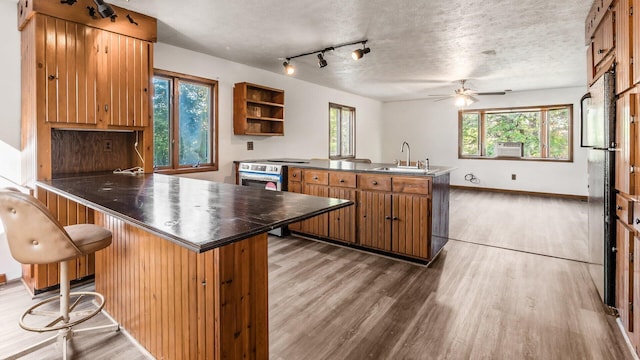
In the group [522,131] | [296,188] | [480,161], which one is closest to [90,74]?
[296,188]

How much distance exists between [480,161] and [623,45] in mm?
6685

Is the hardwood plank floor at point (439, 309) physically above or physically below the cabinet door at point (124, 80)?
below

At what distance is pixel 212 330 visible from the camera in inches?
53.8

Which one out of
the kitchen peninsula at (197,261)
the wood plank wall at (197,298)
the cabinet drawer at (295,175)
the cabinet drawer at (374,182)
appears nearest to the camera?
the kitchen peninsula at (197,261)

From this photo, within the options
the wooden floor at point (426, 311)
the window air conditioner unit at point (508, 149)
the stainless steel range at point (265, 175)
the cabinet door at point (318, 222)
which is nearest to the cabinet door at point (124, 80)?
the stainless steel range at point (265, 175)

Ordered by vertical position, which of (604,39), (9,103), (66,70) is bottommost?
(9,103)

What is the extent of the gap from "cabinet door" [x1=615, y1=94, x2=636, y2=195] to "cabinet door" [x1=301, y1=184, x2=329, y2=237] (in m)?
2.62

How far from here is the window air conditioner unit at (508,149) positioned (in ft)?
25.4

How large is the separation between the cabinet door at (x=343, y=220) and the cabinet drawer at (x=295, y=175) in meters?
0.49

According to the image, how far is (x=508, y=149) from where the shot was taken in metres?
7.84

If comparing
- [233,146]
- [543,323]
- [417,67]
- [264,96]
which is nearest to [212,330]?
[543,323]

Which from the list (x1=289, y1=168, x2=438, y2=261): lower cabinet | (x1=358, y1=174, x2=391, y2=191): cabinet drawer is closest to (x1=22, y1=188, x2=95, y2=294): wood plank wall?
(x1=289, y1=168, x2=438, y2=261): lower cabinet

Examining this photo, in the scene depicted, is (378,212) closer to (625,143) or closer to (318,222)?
(318,222)

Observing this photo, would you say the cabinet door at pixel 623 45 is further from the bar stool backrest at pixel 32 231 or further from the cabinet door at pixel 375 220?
the bar stool backrest at pixel 32 231
